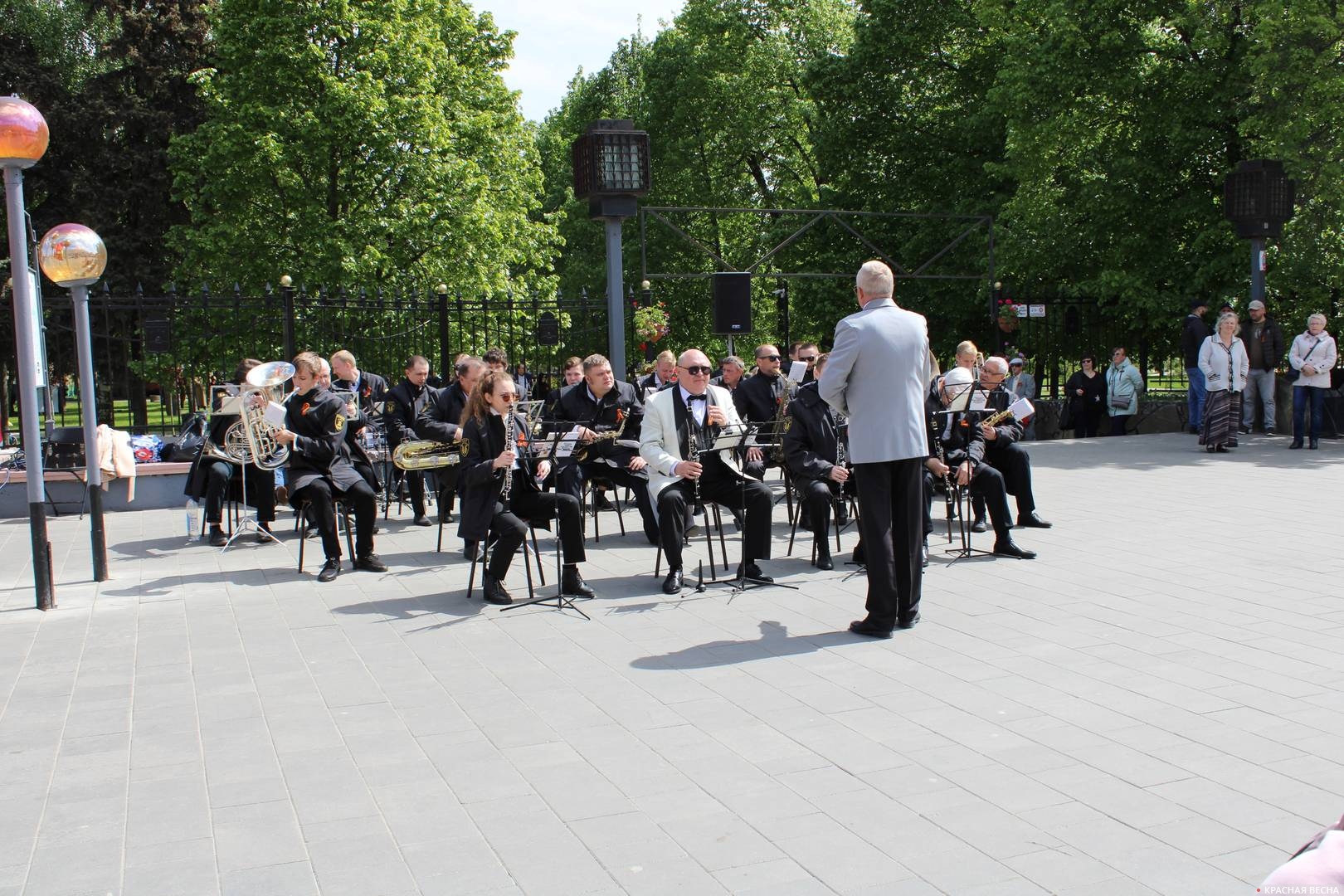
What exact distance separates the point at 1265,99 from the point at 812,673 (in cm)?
1519

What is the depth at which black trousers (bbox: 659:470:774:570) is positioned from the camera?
26.7ft

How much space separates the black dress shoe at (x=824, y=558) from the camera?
888 cm

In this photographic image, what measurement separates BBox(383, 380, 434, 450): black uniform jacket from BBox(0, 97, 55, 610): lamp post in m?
3.69

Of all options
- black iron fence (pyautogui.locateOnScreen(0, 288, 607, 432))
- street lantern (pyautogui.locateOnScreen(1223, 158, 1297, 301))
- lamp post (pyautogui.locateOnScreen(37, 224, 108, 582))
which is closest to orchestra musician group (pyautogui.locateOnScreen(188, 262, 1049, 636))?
lamp post (pyautogui.locateOnScreen(37, 224, 108, 582))

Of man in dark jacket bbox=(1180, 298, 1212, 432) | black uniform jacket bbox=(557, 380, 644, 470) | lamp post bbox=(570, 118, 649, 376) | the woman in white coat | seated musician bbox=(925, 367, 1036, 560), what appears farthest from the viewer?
man in dark jacket bbox=(1180, 298, 1212, 432)

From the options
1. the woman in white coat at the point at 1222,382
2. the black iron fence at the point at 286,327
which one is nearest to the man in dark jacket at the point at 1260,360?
the woman in white coat at the point at 1222,382

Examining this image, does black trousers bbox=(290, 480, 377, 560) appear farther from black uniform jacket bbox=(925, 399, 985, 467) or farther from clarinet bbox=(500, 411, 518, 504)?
black uniform jacket bbox=(925, 399, 985, 467)

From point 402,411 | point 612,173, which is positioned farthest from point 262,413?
point 612,173

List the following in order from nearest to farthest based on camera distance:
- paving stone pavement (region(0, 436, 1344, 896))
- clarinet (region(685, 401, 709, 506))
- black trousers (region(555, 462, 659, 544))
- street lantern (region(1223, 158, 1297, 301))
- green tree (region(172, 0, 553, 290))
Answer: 1. paving stone pavement (region(0, 436, 1344, 896))
2. clarinet (region(685, 401, 709, 506))
3. black trousers (region(555, 462, 659, 544))
4. street lantern (region(1223, 158, 1297, 301))
5. green tree (region(172, 0, 553, 290))

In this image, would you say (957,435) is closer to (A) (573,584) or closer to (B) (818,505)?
(B) (818,505)

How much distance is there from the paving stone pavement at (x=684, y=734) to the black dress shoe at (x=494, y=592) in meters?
0.16

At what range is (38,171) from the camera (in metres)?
29.5

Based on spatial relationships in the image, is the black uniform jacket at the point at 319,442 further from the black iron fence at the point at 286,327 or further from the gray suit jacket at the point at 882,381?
the black iron fence at the point at 286,327

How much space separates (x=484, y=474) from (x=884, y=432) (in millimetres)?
2649
